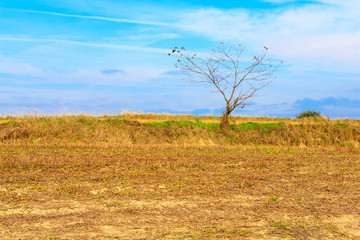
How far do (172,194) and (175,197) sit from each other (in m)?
0.26

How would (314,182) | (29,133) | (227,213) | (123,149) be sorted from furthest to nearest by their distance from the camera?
(29,133)
(123,149)
(314,182)
(227,213)

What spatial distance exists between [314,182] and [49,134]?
1425 cm

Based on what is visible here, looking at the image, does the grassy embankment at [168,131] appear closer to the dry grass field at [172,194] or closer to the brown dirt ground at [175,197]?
the dry grass field at [172,194]

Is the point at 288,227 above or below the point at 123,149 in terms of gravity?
→ below

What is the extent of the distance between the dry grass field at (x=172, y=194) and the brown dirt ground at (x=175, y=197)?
2cm

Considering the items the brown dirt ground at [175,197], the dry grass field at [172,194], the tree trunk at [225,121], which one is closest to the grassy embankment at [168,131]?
the tree trunk at [225,121]

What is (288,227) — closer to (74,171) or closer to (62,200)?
(62,200)

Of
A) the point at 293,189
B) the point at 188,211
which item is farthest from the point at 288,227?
the point at 293,189

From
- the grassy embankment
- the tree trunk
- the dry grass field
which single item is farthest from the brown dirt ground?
the tree trunk

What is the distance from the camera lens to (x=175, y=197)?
8414 millimetres

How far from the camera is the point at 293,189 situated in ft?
31.2

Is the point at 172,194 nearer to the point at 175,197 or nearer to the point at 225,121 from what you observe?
the point at 175,197

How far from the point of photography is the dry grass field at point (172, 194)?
6500 millimetres

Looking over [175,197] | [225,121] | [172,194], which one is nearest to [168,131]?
[225,121]
